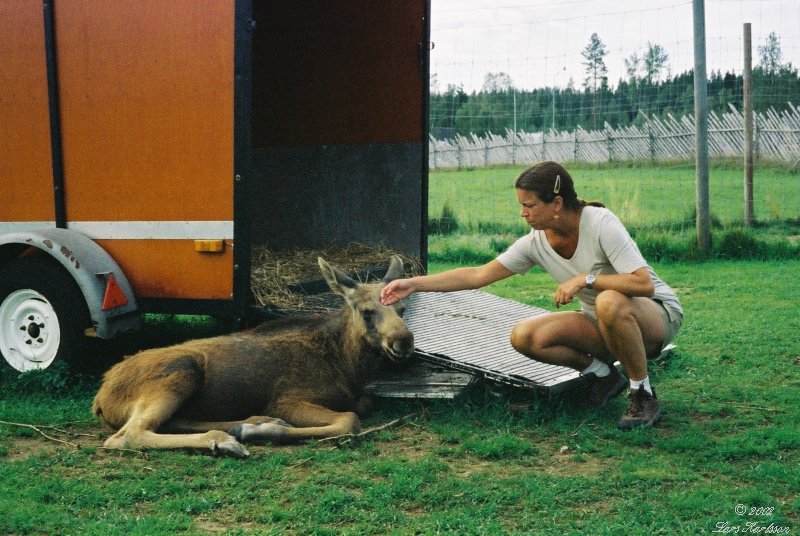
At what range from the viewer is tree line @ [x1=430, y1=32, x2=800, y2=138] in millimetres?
15453

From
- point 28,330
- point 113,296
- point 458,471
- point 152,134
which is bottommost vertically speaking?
point 458,471

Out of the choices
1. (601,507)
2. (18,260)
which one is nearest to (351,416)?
(601,507)

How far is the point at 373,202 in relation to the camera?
867 cm

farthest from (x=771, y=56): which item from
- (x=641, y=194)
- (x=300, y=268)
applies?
(x=300, y=268)

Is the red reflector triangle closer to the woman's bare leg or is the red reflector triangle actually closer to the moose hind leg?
the moose hind leg

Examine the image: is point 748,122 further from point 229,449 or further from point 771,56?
point 229,449


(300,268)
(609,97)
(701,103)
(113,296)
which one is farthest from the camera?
(609,97)

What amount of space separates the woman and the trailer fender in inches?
79.7

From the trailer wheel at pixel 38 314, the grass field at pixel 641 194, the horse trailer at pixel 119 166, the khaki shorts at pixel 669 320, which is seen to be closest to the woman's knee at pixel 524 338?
the khaki shorts at pixel 669 320

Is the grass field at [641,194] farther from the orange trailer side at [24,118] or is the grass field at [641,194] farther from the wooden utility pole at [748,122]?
the orange trailer side at [24,118]

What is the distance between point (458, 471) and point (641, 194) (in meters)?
12.2

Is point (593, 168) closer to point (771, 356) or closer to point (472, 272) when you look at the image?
point (771, 356)

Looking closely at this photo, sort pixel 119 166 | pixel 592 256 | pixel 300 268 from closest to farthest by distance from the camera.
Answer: pixel 592 256 < pixel 119 166 < pixel 300 268

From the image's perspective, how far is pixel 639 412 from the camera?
5.48 metres
